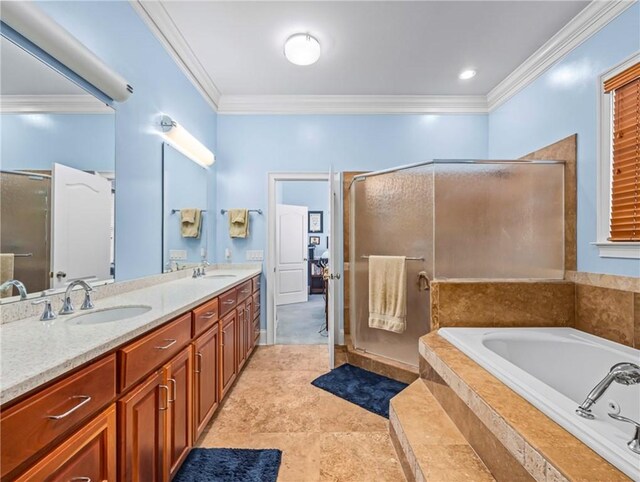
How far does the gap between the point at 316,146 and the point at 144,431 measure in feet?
9.36

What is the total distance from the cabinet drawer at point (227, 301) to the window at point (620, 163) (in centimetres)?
256

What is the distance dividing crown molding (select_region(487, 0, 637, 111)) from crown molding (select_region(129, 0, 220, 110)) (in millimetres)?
2907

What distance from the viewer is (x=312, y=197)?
617 cm

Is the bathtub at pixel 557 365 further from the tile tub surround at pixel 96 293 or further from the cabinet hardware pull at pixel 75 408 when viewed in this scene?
the tile tub surround at pixel 96 293

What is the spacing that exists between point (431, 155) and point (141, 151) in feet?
9.43

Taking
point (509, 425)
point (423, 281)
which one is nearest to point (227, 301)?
point (423, 281)

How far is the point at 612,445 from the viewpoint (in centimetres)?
76

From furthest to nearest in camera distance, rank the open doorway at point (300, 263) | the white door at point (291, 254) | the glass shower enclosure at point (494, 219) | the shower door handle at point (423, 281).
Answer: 1. the white door at point (291, 254)
2. the open doorway at point (300, 263)
3. the shower door handle at point (423, 281)
4. the glass shower enclosure at point (494, 219)

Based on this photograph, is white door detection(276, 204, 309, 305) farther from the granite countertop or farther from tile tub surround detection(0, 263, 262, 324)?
the granite countertop

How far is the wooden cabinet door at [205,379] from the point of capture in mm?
1476

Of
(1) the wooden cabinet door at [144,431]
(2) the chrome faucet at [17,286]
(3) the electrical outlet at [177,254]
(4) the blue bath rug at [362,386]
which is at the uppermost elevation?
(3) the electrical outlet at [177,254]

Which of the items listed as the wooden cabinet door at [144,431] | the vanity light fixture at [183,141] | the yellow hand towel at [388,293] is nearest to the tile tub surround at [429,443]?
the yellow hand towel at [388,293]

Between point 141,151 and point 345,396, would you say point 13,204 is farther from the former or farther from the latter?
point 345,396

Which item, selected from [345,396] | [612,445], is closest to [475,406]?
[612,445]
